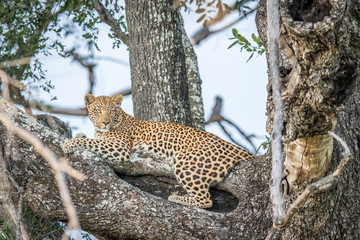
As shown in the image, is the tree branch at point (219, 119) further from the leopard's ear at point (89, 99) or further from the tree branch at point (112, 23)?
the leopard's ear at point (89, 99)

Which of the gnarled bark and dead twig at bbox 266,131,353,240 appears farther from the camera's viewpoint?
the gnarled bark

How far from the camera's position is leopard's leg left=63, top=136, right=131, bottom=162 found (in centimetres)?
639

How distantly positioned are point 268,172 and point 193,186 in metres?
1.04

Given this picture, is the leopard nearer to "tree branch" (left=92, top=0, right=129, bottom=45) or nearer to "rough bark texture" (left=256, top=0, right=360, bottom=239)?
"rough bark texture" (left=256, top=0, right=360, bottom=239)

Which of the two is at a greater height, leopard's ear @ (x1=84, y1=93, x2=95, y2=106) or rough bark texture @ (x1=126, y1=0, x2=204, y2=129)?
rough bark texture @ (x1=126, y1=0, x2=204, y2=129)

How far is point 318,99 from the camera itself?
12.9 ft

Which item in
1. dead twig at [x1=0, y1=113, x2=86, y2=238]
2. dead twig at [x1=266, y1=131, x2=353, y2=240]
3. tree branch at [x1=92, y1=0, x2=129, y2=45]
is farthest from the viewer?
tree branch at [x1=92, y1=0, x2=129, y2=45]

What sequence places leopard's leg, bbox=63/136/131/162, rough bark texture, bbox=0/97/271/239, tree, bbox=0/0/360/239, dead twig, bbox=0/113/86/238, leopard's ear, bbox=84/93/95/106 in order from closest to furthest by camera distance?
dead twig, bbox=0/113/86/238 < tree, bbox=0/0/360/239 < rough bark texture, bbox=0/97/271/239 < leopard's leg, bbox=63/136/131/162 < leopard's ear, bbox=84/93/95/106

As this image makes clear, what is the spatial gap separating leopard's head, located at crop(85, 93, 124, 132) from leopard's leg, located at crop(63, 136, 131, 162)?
0.60 m

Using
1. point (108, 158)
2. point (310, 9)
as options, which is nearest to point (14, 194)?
point (108, 158)

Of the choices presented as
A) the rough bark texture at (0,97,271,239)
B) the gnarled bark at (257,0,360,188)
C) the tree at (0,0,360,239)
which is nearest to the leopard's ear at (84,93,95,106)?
the tree at (0,0,360,239)

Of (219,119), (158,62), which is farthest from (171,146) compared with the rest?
Answer: (219,119)

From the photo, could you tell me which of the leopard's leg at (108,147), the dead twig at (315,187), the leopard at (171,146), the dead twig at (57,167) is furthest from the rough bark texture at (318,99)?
the leopard's leg at (108,147)

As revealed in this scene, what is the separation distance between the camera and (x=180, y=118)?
315 inches
